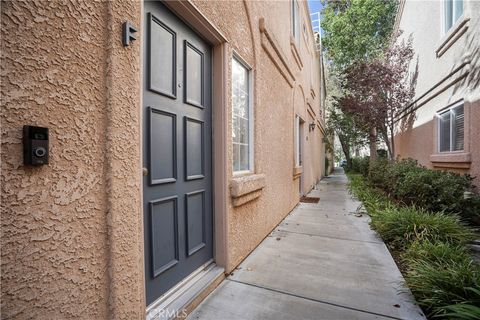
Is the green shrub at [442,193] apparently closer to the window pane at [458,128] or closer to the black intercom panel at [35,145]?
the window pane at [458,128]

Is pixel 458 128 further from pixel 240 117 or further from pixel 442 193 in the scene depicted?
pixel 240 117

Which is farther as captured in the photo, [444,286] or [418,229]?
[418,229]

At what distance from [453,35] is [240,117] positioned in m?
6.08

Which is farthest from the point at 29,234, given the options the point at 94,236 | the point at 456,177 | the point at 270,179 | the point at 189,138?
the point at 456,177

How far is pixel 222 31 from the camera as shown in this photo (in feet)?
9.43

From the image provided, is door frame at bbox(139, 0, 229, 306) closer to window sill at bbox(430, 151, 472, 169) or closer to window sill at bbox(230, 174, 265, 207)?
window sill at bbox(230, 174, 265, 207)

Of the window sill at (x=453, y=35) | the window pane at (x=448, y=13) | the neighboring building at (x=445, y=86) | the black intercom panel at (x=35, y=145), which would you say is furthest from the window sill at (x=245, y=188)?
the window pane at (x=448, y=13)

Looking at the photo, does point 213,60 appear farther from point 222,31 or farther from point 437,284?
point 437,284

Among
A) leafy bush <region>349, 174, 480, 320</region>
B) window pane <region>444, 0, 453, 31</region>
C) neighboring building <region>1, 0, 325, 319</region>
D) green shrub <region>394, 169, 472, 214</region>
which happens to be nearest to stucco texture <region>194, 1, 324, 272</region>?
neighboring building <region>1, 0, 325, 319</region>

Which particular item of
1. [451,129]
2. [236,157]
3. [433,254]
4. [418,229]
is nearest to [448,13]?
[451,129]

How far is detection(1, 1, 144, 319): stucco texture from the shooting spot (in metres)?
1.08

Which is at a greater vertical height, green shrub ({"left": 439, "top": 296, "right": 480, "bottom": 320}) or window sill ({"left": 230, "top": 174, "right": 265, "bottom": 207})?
window sill ({"left": 230, "top": 174, "right": 265, "bottom": 207})

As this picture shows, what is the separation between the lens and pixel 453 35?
5.91 meters

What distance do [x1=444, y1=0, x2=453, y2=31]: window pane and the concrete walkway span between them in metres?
6.09
